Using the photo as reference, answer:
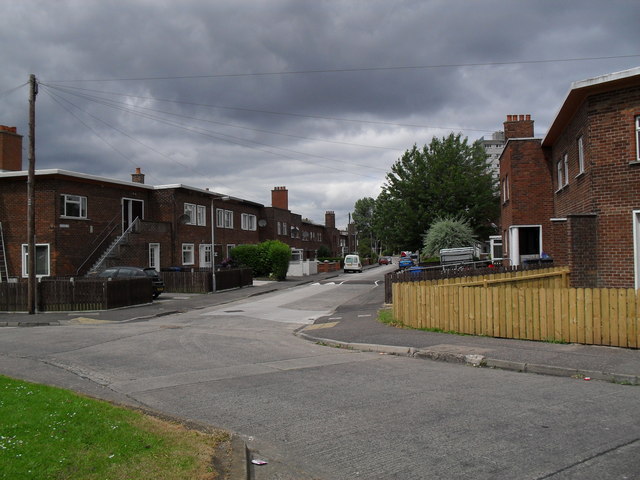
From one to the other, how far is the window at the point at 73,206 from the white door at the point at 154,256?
559 centimetres

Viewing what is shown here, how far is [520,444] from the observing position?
5543 mm

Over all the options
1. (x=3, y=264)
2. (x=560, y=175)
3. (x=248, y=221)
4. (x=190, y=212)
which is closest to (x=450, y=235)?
(x=560, y=175)

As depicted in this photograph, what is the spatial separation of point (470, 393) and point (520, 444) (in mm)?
2271

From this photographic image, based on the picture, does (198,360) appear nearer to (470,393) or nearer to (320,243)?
(470,393)

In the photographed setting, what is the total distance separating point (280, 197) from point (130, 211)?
27063 mm

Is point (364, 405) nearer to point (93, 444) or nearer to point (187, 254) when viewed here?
point (93, 444)

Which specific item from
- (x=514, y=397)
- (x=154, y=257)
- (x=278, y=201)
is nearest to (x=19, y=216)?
(x=154, y=257)

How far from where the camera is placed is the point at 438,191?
130ft

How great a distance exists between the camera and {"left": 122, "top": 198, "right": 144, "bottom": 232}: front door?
34.9 m

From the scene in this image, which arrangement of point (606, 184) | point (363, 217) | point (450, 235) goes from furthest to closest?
point (363, 217)
point (450, 235)
point (606, 184)

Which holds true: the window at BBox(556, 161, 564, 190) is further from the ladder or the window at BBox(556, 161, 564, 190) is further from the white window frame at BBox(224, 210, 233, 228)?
the white window frame at BBox(224, 210, 233, 228)

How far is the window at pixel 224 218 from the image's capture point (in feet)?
148

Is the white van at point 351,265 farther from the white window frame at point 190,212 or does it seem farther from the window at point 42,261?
the window at point 42,261

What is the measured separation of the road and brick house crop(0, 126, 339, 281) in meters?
17.1
